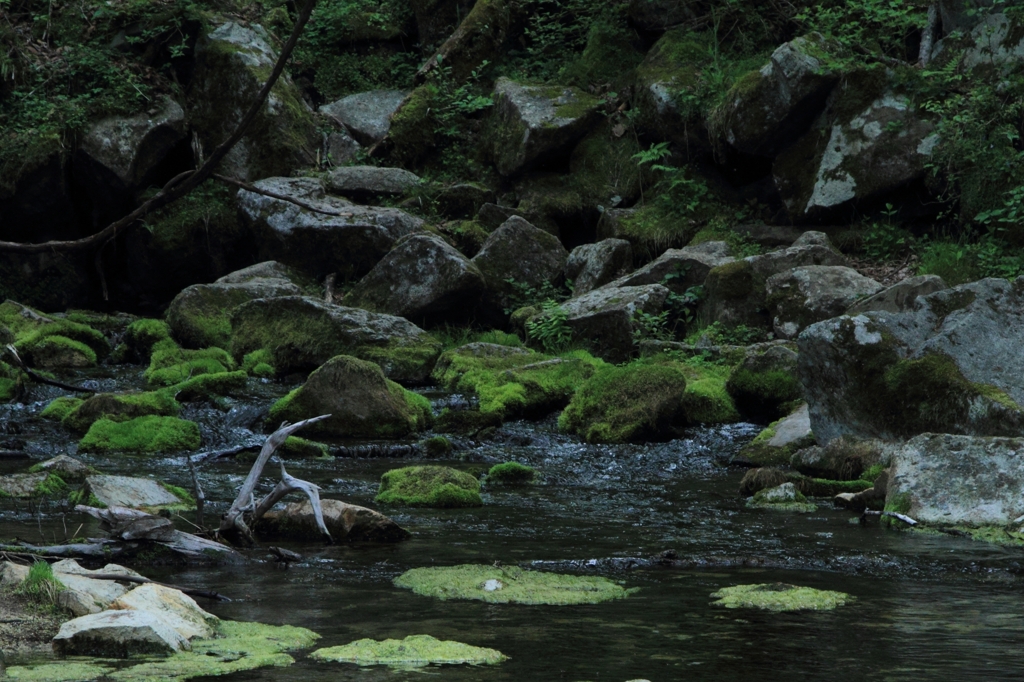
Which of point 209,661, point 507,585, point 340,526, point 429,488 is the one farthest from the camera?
point 429,488

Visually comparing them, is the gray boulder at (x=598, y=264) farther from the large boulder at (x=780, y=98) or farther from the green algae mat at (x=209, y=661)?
the green algae mat at (x=209, y=661)

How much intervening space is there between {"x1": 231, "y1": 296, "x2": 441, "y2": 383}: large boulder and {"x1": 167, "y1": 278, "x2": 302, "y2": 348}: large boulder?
79 centimetres

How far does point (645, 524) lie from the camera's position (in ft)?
25.8

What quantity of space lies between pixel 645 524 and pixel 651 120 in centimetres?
1383

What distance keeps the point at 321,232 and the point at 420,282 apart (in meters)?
2.90

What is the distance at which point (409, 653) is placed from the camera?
4555 millimetres

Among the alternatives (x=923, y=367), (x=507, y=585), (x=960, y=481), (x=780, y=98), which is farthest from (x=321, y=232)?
(x=507, y=585)

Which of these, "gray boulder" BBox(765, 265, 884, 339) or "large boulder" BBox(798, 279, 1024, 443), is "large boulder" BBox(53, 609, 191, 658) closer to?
"large boulder" BBox(798, 279, 1024, 443)

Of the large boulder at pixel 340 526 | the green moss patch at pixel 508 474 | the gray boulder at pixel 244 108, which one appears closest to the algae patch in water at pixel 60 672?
the large boulder at pixel 340 526

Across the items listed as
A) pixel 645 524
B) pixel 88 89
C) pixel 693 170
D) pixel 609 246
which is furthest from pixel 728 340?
pixel 88 89

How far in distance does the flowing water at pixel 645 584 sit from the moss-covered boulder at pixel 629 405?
1477 mm

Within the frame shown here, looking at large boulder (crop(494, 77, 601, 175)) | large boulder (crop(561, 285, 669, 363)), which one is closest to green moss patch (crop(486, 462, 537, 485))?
→ large boulder (crop(561, 285, 669, 363))

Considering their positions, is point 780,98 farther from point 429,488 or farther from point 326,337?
point 429,488

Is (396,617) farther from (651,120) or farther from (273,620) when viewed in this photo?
(651,120)
